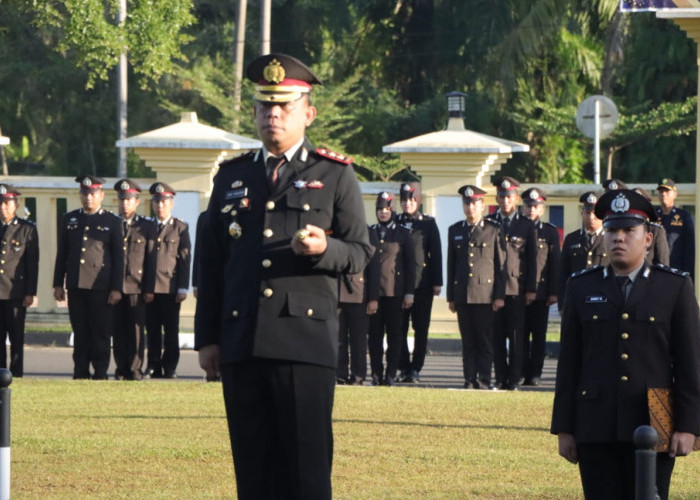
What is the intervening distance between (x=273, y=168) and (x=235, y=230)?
301 mm

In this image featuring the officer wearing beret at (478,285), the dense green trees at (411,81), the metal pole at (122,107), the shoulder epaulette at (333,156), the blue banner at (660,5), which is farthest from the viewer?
the metal pole at (122,107)

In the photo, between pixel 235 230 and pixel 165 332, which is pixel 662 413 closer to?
pixel 235 230

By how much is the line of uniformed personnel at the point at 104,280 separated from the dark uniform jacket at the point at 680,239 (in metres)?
5.07

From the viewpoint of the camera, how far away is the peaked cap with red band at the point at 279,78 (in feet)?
20.8

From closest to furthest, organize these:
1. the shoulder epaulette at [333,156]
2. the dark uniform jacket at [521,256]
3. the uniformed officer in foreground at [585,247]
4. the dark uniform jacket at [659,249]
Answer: the shoulder epaulette at [333,156]
the dark uniform jacket at [659,249]
the uniformed officer in foreground at [585,247]
the dark uniform jacket at [521,256]

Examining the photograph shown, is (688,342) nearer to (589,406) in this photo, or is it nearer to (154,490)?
(589,406)

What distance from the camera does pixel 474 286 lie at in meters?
15.9

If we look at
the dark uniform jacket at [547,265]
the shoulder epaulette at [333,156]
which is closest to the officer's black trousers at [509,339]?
the dark uniform jacket at [547,265]

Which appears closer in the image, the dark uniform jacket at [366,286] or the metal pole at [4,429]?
the metal pole at [4,429]

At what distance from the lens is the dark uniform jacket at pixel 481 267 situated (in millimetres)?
15859

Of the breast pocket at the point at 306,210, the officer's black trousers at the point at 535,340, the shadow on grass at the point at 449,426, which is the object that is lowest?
the shadow on grass at the point at 449,426

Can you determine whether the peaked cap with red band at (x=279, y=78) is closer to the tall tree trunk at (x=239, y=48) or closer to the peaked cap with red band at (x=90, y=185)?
the peaked cap with red band at (x=90, y=185)

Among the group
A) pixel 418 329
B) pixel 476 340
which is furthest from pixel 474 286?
pixel 418 329

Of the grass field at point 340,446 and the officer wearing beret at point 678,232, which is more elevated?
the officer wearing beret at point 678,232
